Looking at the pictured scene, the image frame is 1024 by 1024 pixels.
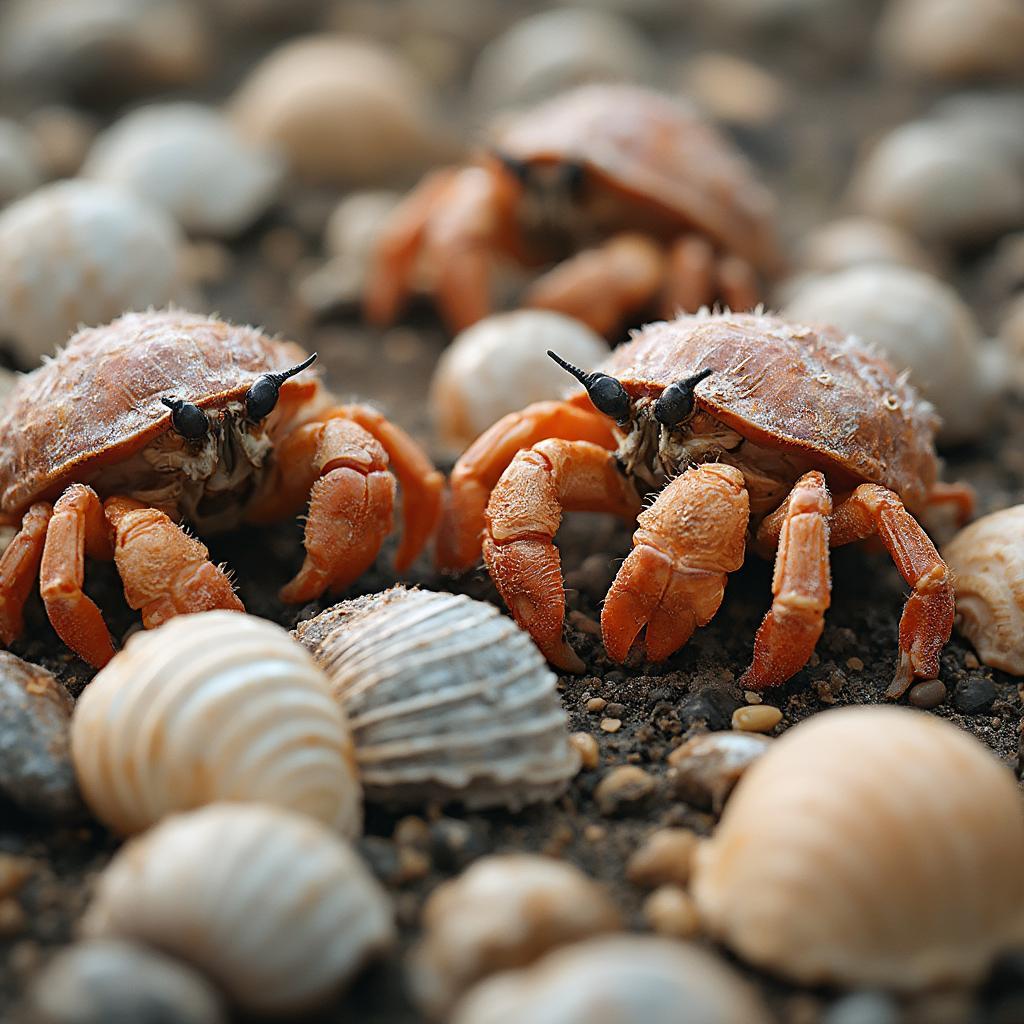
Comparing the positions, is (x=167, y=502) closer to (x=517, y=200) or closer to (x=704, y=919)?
(x=704, y=919)

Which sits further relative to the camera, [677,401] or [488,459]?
[488,459]

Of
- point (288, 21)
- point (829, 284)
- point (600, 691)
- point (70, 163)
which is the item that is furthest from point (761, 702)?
point (288, 21)

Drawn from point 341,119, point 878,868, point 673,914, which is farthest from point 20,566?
point 341,119

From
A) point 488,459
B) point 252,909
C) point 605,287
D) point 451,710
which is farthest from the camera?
point 605,287

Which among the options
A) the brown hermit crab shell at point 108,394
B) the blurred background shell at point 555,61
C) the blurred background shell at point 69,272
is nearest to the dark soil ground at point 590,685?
the brown hermit crab shell at point 108,394

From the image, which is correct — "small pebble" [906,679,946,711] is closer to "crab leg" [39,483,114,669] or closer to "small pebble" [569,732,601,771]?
"small pebble" [569,732,601,771]

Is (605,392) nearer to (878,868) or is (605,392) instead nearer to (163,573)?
(163,573)

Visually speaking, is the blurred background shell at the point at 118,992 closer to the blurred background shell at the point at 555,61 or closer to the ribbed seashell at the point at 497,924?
the ribbed seashell at the point at 497,924
